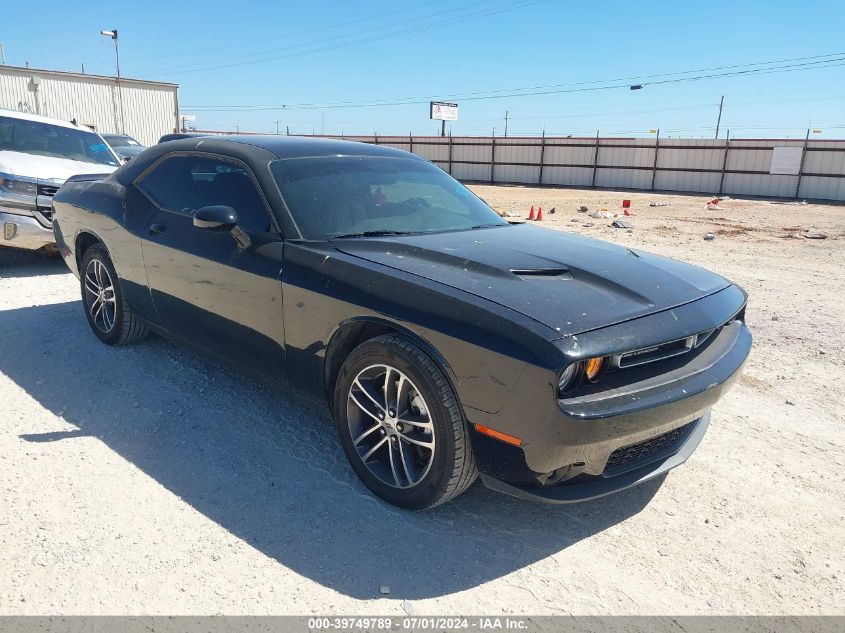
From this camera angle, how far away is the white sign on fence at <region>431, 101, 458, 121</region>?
44000 millimetres

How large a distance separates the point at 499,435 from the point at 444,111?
1764 inches

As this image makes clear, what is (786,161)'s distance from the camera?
24531 mm

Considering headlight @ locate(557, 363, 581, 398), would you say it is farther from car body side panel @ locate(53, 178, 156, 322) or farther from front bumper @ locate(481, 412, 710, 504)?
car body side panel @ locate(53, 178, 156, 322)

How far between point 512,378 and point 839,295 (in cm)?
670

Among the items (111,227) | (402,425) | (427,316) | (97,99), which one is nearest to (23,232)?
(111,227)

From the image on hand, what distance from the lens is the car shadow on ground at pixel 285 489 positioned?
2.56 metres

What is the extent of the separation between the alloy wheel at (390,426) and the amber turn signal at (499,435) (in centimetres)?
24

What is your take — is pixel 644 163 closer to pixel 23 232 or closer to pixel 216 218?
pixel 23 232

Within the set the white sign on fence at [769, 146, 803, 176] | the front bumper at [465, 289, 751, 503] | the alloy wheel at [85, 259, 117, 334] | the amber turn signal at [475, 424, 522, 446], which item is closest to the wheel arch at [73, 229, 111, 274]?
the alloy wheel at [85, 259, 117, 334]

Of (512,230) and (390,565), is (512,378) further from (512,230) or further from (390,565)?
(512,230)

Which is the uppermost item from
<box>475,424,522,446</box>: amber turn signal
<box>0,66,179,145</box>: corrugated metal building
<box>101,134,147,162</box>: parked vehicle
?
<box>0,66,179,145</box>: corrugated metal building

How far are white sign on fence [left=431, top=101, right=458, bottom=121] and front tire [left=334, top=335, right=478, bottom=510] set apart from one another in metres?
43.4

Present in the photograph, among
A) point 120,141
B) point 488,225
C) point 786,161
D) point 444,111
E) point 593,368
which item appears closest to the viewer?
point 593,368

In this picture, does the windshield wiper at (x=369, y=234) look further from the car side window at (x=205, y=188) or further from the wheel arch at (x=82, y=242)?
the wheel arch at (x=82, y=242)
